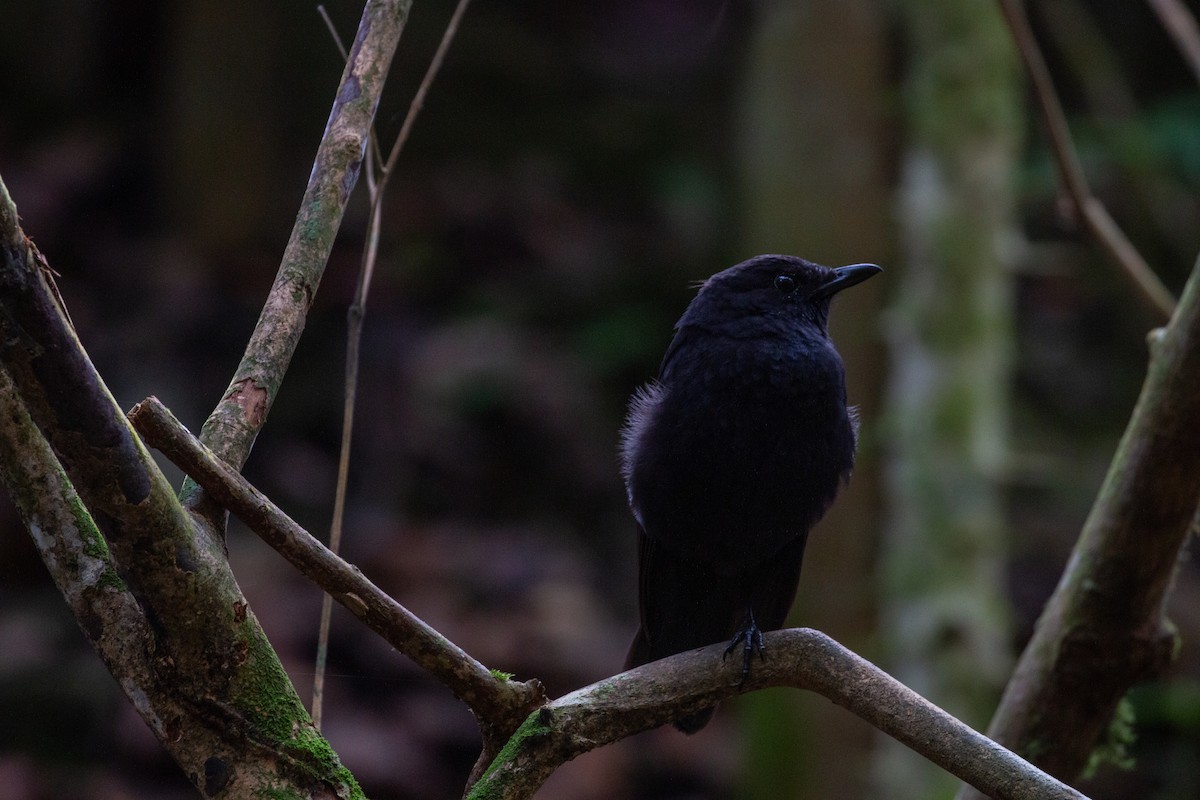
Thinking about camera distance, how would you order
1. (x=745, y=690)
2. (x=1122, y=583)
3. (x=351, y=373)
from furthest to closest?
(x=1122, y=583) < (x=351, y=373) < (x=745, y=690)

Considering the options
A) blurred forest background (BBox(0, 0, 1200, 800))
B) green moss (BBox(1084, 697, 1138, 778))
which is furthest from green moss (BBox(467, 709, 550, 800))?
blurred forest background (BBox(0, 0, 1200, 800))

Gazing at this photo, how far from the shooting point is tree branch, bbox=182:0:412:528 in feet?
5.91

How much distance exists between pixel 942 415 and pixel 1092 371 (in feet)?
10.1

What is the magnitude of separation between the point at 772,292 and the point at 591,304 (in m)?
4.49

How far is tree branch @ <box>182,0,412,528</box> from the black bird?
100cm

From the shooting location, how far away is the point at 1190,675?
19.6 ft

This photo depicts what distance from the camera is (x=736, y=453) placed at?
2615mm

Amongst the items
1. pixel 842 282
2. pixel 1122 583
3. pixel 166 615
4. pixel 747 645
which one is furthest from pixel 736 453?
pixel 166 615

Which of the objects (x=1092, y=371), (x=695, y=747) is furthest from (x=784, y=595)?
(x=1092, y=371)

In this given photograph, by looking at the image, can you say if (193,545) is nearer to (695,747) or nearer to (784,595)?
(784,595)

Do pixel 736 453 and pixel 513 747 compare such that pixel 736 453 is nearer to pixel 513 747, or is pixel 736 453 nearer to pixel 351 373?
pixel 351 373

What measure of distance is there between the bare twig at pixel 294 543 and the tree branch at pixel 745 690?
18 cm

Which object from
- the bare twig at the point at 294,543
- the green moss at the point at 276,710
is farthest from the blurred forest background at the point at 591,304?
the green moss at the point at 276,710

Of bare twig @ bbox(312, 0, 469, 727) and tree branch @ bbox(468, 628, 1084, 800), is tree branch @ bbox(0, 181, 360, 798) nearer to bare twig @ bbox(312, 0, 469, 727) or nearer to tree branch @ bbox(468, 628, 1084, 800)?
tree branch @ bbox(468, 628, 1084, 800)
